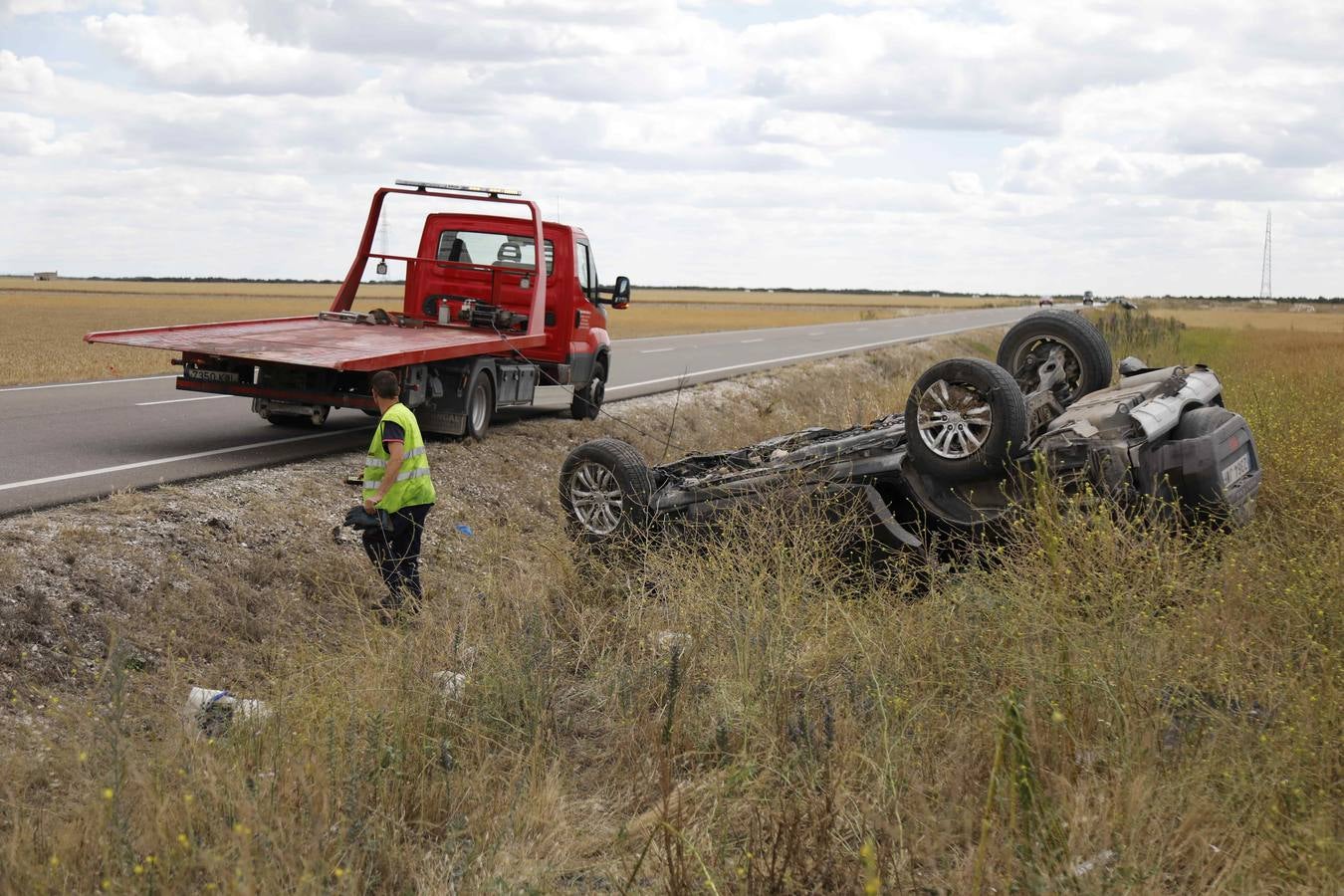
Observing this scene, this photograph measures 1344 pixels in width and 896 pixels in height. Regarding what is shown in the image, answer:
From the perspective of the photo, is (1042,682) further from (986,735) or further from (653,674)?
(653,674)

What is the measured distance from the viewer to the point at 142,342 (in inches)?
414

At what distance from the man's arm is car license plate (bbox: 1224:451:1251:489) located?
4825 millimetres

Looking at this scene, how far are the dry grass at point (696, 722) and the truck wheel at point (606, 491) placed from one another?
0.27 m

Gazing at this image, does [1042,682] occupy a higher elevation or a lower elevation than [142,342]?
lower

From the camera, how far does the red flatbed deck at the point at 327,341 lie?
34.0 ft

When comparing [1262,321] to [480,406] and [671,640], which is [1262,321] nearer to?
[480,406]

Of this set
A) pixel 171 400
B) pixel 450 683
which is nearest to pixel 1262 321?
pixel 171 400

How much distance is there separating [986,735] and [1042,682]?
42 cm

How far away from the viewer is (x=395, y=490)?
7.29 meters

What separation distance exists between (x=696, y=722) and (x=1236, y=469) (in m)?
4.15

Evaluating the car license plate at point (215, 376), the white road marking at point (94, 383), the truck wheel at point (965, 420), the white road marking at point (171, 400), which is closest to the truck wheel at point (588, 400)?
the white road marking at point (171, 400)

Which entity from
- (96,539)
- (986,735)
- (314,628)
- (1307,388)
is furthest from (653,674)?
(1307,388)

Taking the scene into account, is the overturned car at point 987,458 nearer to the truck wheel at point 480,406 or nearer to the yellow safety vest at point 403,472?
the yellow safety vest at point 403,472

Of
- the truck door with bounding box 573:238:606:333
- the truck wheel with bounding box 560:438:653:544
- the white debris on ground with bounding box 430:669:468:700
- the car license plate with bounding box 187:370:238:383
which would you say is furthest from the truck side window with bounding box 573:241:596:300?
the white debris on ground with bounding box 430:669:468:700
